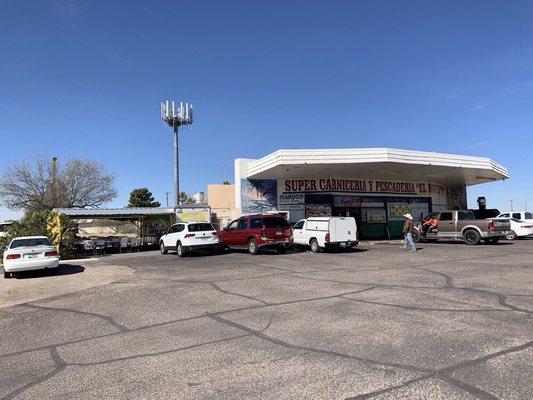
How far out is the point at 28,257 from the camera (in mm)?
16016

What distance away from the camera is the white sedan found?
51.9ft

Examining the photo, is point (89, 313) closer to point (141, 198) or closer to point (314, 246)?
point (314, 246)

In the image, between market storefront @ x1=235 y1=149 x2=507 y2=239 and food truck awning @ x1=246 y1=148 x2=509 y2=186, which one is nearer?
food truck awning @ x1=246 y1=148 x2=509 y2=186

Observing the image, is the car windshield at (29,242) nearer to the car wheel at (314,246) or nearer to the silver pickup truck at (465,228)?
the car wheel at (314,246)

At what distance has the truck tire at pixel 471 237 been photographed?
23.7 meters

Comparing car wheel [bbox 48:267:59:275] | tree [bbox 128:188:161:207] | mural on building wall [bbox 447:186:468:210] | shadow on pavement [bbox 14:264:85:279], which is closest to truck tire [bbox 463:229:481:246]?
mural on building wall [bbox 447:186:468:210]

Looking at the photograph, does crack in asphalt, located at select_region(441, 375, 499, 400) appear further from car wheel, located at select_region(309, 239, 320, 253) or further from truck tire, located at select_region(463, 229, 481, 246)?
truck tire, located at select_region(463, 229, 481, 246)

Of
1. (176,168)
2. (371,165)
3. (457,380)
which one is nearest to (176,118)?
(176,168)

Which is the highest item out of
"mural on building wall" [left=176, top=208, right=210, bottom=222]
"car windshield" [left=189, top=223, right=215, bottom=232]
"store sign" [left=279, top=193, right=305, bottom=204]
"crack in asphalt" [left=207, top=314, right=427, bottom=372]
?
"store sign" [left=279, top=193, right=305, bottom=204]

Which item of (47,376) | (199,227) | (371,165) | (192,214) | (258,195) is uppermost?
(371,165)

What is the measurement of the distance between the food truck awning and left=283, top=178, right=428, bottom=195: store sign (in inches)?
22.5

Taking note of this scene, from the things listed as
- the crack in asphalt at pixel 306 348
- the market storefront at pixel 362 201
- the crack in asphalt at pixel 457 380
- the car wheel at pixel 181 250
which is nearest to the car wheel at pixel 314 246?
the car wheel at pixel 181 250

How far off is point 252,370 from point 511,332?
3.76m

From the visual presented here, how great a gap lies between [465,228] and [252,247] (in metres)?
11.5
